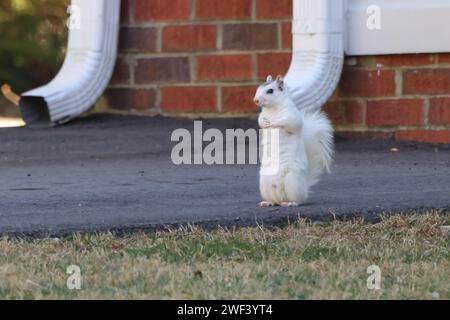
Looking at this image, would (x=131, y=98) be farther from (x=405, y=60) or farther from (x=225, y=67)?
(x=405, y=60)

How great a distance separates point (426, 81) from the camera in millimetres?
10359

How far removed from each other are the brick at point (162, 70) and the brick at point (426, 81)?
1.94 meters

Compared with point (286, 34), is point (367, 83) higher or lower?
lower

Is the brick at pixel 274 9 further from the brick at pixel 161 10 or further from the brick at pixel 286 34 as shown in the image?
the brick at pixel 161 10

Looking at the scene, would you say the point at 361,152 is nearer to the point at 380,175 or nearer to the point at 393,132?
the point at 393,132

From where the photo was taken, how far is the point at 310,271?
601 centimetres

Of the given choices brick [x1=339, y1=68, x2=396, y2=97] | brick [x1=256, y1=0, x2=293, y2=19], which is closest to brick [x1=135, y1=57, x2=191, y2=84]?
brick [x1=256, y1=0, x2=293, y2=19]

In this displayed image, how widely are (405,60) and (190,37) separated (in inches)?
75.3

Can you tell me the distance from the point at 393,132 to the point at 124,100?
244cm

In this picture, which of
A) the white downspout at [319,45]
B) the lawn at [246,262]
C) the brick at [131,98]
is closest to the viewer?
the lawn at [246,262]

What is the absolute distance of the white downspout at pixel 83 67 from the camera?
34.8 ft

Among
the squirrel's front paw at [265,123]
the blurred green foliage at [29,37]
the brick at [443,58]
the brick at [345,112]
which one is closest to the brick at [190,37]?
the brick at [345,112]

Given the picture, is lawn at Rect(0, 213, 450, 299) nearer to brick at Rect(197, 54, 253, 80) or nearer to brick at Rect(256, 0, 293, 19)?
brick at Rect(197, 54, 253, 80)

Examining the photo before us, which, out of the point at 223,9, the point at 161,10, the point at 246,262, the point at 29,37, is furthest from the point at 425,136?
the point at 29,37
